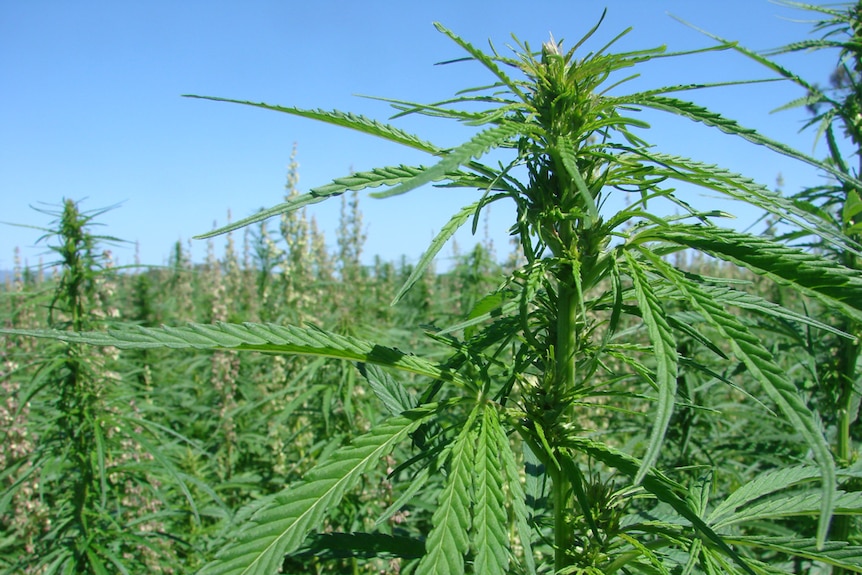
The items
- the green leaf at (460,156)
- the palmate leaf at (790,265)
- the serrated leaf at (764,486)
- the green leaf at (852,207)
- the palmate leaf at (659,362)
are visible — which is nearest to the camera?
the green leaf at (460,156)

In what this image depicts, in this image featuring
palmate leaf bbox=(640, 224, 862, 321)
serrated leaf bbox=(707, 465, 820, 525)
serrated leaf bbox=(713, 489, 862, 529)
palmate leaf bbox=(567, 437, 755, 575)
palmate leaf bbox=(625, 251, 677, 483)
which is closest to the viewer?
palmate leaf bbox=(625, 251, 677, 483)

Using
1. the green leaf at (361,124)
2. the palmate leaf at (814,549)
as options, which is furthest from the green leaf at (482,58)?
the palmate leaf at (814,549)

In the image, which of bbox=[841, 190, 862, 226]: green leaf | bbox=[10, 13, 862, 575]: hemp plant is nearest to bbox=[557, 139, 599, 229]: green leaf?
bbox=[10, 13, 862, 575]: hemp plant

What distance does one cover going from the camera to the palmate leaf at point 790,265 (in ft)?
2.55

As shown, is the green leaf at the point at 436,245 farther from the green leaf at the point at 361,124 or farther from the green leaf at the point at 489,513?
the green leaf at the point at 489,513

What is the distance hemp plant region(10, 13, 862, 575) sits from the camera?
773mm

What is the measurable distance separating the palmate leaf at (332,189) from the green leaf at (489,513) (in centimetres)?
43

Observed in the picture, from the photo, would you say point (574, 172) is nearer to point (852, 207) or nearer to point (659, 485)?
point (659, 485)

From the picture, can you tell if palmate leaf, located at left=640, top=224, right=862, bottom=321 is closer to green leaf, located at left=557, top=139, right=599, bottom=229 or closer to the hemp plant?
the hemp plant

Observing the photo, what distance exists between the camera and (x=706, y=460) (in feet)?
9.95

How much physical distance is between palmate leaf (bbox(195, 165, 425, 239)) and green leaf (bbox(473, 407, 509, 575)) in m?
0.43

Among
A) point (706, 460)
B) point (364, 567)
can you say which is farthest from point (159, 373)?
point (706, 460)

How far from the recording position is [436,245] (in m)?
0.86

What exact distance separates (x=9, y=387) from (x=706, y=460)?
4.25 metres
